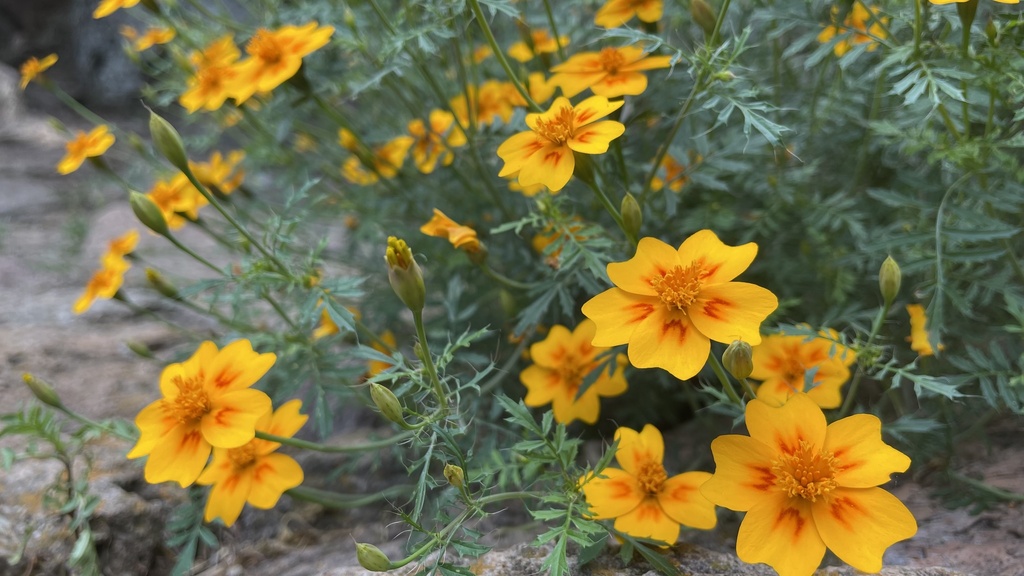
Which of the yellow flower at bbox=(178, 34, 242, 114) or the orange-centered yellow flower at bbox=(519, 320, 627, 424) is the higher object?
the yellow flower at bbox=(178, 34, 242, 114)

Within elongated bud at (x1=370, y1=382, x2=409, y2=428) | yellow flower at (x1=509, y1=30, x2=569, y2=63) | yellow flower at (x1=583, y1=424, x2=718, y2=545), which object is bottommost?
yellow flower at (x1=583, y1=424, x2=718, y2=545)

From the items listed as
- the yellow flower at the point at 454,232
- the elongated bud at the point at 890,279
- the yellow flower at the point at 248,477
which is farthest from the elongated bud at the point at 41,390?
the elongated bud at the point at 890,279

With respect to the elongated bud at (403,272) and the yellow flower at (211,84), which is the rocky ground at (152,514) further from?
the yellow flower at (211,84)

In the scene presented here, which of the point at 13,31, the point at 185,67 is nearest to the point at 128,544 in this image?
the point at 185,67

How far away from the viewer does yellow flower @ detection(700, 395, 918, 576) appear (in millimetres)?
995

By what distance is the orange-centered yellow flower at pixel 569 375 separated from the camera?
153 centimetres

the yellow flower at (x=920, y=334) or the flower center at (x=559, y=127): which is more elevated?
the flower center at (x=559, y=127)

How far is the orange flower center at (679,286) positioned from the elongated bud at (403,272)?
384 millimetres

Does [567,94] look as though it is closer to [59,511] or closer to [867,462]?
[867,462]

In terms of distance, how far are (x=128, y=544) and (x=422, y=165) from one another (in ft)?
3.92

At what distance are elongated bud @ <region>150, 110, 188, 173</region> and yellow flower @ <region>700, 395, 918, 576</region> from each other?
3.67 feet

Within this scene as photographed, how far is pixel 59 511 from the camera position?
5.14ft

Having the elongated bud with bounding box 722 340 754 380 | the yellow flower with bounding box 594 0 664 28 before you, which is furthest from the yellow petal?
the yellow flower with bounding box 594 0 664 28

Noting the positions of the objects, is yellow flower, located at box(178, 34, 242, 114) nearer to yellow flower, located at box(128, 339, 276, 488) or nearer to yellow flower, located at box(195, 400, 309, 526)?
yellow flower, located at box(128, 339, 276, 488)
